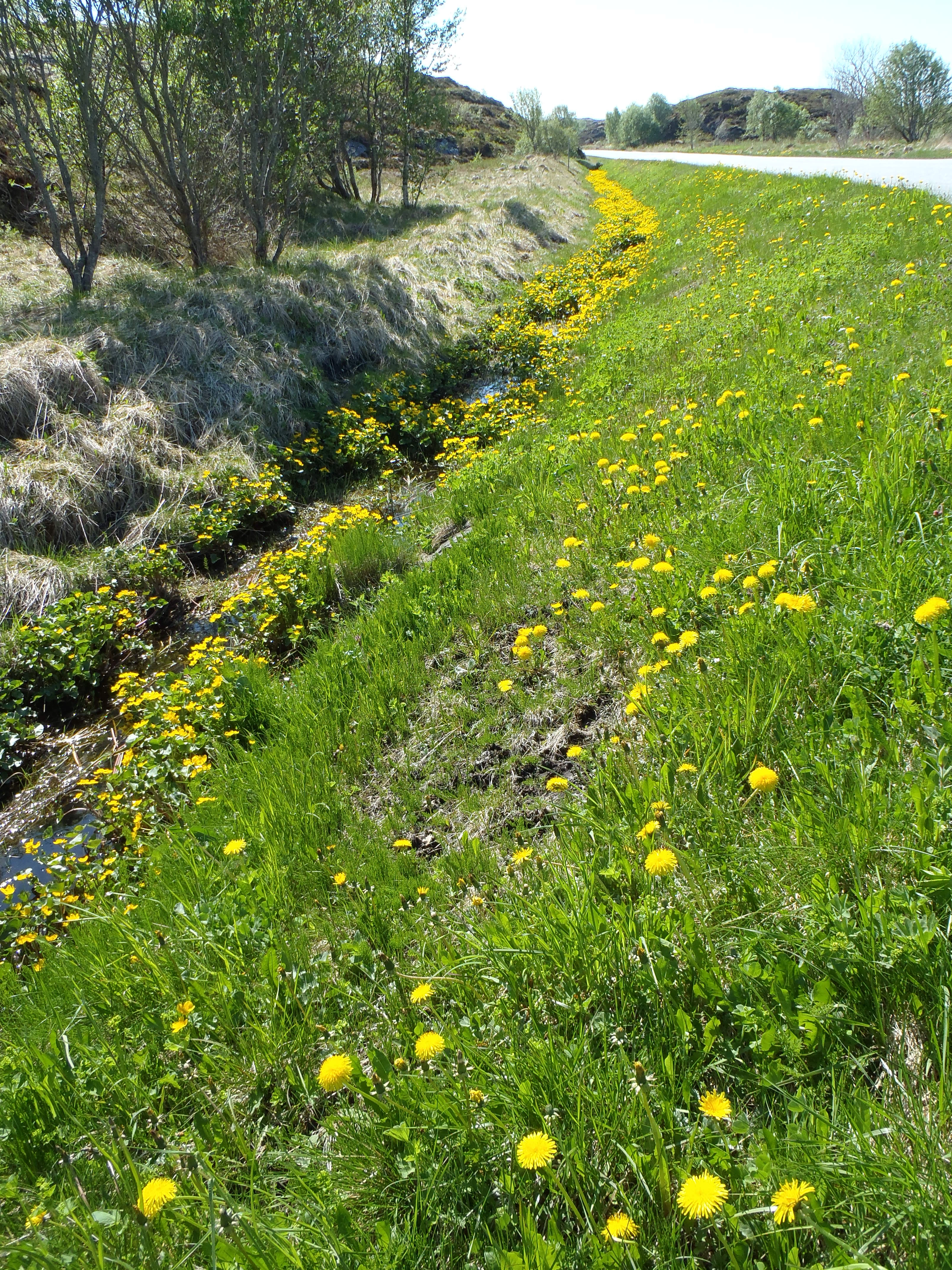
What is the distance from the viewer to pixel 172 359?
8570 millimetres

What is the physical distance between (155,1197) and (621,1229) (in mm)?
1083

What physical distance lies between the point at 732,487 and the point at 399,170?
2880cm

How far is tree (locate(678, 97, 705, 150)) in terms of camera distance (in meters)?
62.3

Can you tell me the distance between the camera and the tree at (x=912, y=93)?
120 ft

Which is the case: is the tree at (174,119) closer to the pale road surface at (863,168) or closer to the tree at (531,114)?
the pale road surface at (863,168)

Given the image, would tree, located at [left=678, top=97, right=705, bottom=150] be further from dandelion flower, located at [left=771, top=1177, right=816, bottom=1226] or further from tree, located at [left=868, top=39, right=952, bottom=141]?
dandelion flower, located at [left=771, top=1177, right=816, bottom=1226]

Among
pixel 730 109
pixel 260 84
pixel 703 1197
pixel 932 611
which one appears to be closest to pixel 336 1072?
pixel 703 1197

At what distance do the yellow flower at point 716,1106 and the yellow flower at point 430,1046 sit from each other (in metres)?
0.67

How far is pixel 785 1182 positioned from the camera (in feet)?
4.25

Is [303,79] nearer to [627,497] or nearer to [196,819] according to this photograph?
[627,497]

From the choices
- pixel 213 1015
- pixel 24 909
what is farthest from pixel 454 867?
pixel 24 909

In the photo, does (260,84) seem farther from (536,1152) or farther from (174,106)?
(536,1152)

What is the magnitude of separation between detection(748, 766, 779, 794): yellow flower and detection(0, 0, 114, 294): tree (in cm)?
1129

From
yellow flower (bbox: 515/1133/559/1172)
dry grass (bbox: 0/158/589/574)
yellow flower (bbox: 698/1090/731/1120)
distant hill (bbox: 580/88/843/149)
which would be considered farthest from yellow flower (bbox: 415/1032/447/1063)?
distant hill (bbox: 580/88/843/149)
